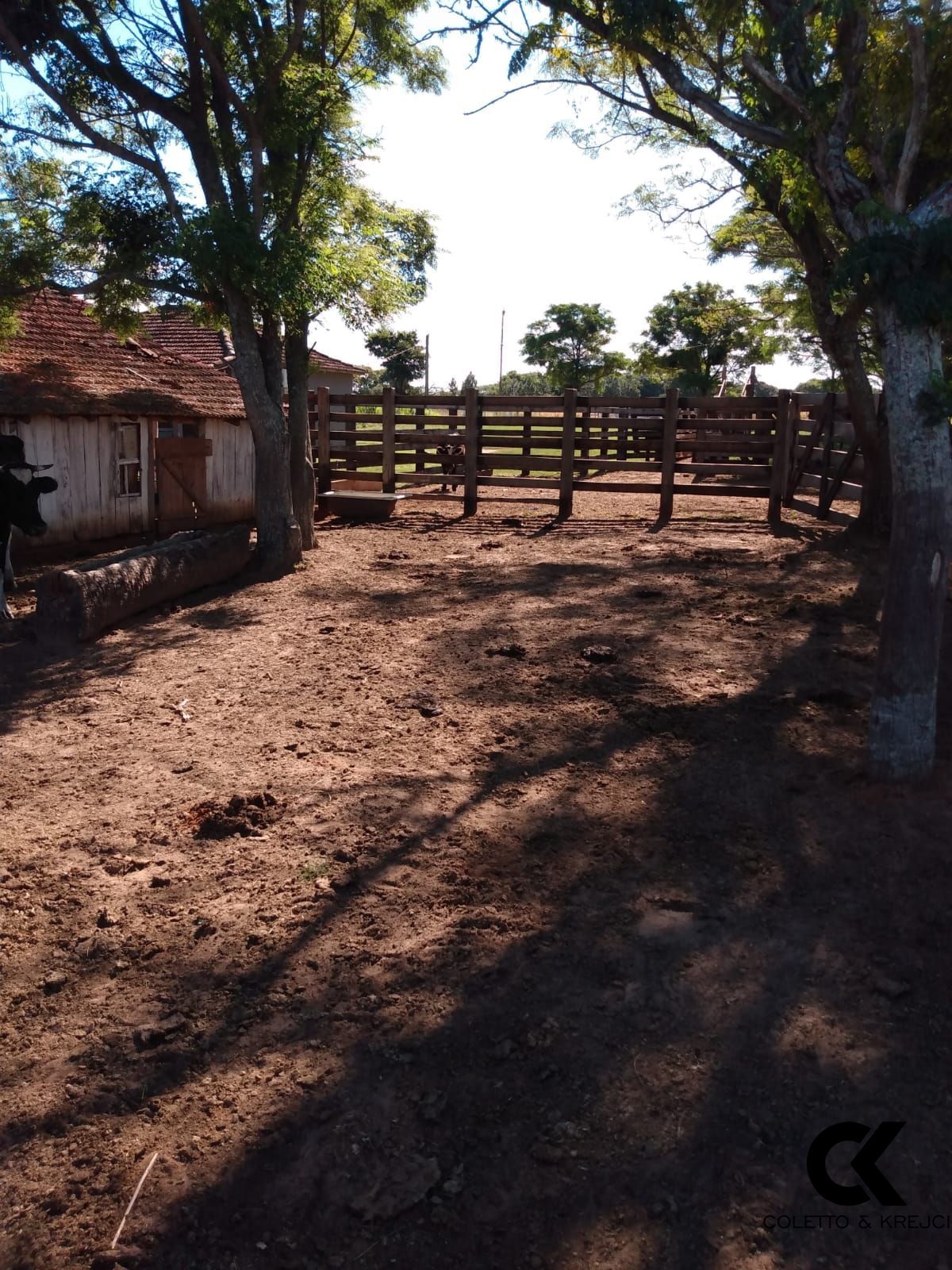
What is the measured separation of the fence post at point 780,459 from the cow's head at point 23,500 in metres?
9.94

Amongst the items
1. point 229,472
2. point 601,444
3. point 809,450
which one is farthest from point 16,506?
point 809,450

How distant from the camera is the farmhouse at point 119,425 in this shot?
13.1 m

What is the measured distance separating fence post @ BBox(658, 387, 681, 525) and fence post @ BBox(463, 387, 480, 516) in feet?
9.84

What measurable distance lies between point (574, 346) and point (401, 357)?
1014 centimetres

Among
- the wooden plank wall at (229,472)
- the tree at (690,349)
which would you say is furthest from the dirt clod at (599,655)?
the tree at (690,349)

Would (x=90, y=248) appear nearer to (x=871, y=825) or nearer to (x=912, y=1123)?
(x=871, y=825)

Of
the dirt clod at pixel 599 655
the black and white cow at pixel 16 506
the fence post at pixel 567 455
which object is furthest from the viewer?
the fence post at pixel 567 455

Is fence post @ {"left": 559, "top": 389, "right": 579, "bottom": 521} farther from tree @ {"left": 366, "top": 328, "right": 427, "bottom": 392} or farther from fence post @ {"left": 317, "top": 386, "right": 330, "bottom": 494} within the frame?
tree @ {"left": 366, "top": 328, "right": 427, "bottom": 392}

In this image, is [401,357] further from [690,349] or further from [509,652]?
[509,652]

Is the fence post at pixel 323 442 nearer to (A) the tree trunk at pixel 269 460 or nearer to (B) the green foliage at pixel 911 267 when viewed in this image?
(A) the tree trunk at pixel 269 460

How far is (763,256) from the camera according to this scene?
51.5 ft

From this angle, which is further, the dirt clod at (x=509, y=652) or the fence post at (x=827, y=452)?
the fence post at (x=827, y=452)

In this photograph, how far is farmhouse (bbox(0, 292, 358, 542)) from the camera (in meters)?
13.1

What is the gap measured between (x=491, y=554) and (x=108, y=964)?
9182 millimetres
